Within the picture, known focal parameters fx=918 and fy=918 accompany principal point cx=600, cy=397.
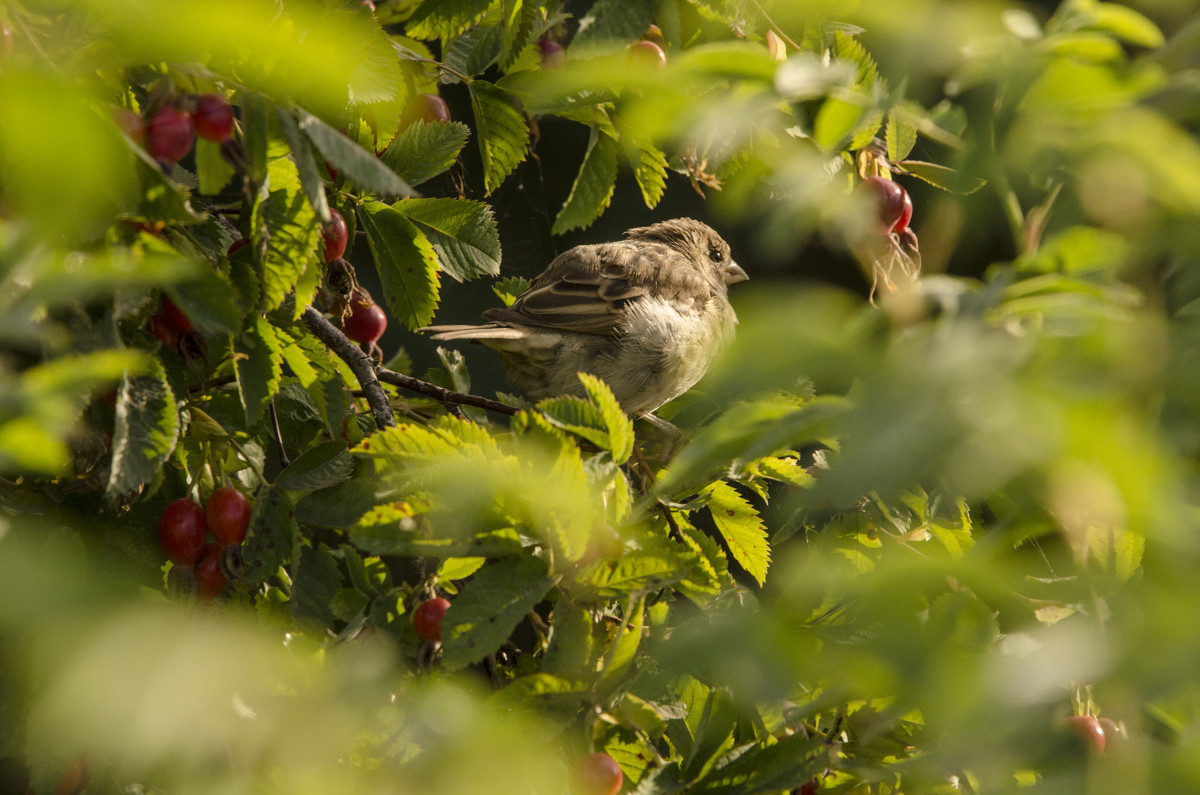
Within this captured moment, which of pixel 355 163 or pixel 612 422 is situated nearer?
pixel 355 163

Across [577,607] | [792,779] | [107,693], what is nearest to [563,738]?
[577,607]

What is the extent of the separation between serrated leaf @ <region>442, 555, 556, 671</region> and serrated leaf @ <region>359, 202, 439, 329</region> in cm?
79

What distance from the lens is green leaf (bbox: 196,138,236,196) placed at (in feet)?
3.97

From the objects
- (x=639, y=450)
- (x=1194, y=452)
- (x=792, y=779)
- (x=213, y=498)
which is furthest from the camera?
(x=639, y=450)

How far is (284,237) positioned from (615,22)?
67cm

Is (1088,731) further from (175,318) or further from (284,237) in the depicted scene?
(175,318)

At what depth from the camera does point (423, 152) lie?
176 cm

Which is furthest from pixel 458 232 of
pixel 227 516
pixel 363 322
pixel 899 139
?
pixel 899 139

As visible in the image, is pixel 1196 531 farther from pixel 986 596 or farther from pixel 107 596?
pixel 107 596

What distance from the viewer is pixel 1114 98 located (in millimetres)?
651

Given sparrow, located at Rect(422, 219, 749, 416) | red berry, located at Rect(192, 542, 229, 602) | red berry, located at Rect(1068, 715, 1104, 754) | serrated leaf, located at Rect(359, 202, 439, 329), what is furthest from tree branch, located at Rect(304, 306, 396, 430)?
red berry, located at Rect(1068, 715, 1104, 754)

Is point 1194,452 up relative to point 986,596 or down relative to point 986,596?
up

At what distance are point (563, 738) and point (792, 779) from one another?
295 mm

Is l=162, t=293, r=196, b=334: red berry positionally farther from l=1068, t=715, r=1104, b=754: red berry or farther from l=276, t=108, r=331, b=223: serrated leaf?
l=1068, t=715, r=1104, b=754: red berry
